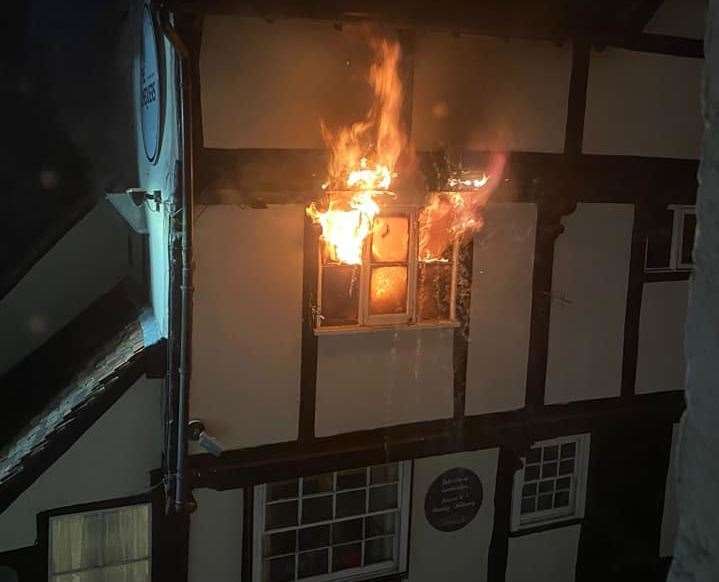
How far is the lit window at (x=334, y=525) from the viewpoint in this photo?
25.0 ft

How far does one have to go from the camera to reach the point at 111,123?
35.5 ft

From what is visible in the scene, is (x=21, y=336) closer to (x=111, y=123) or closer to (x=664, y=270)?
(x=111, y=123)

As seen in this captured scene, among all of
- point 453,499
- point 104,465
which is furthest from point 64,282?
point 453,499

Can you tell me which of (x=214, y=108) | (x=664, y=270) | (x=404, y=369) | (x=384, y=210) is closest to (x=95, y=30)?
(x=214, y=108)

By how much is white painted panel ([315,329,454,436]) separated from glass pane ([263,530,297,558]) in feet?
3.89

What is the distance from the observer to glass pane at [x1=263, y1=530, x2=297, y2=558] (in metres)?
7.61

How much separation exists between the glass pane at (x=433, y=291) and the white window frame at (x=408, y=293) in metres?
0.06

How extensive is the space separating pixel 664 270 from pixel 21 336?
8.68 m

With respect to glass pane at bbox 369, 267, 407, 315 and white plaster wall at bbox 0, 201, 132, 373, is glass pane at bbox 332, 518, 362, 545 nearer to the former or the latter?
glass pane at bbox 369, 267, 407, 315

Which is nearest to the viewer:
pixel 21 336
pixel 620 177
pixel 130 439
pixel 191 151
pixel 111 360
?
pixel 191 151

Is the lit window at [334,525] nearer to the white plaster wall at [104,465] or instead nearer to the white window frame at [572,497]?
the white plaster wall at [104,465]

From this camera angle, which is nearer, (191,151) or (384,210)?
(191,151)

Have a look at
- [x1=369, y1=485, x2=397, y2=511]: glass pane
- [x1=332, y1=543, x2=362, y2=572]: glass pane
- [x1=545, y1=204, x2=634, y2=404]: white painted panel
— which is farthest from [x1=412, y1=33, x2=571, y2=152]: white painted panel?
[x1=332, y1=543, x2=362, y2=572]: glass pane

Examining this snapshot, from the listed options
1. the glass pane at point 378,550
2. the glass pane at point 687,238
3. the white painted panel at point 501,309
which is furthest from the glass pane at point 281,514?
the glass pane at point 687,238
